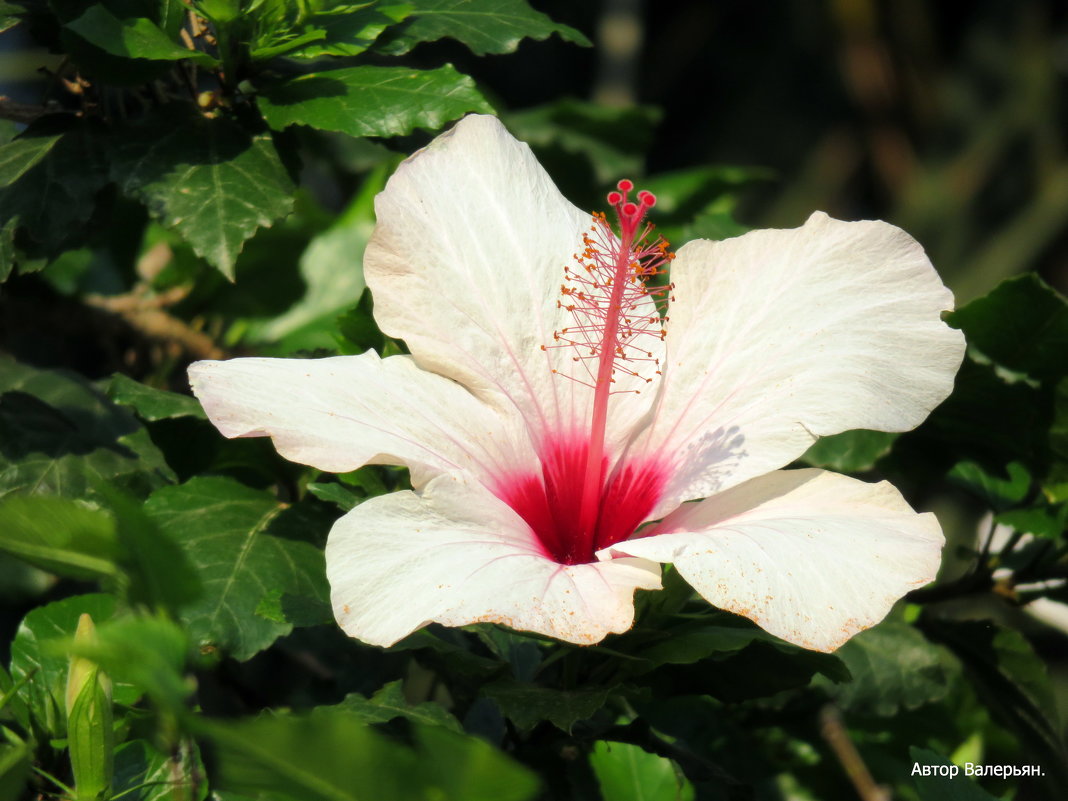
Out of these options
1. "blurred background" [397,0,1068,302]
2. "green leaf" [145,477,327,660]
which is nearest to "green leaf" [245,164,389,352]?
"green leaf" [145,477,327,660]

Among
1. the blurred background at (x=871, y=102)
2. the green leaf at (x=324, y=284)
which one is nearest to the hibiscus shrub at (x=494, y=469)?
the green leaf at (x=324, y=284)

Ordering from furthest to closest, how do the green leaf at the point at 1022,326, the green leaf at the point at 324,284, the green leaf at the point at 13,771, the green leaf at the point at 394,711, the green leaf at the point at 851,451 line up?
the green leaf at the point at 324,284
the green leaf at the point at 851,451
the green leaf at the point at 1022,326
the green leaf at the point at 394,711
the green leaf at the point at 13,771

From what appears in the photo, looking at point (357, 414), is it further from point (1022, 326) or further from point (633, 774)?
point (1022, 326)

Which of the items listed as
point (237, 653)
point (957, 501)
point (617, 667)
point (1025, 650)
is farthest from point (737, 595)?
point (957, 501)

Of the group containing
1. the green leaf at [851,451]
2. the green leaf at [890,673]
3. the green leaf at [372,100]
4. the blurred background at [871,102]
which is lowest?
the blurred background at [871,102]

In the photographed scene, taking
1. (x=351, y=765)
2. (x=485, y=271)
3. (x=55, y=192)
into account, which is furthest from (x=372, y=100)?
(x=351, y=765)

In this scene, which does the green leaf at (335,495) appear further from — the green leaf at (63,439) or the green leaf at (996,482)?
the green leaf at (996,482)
